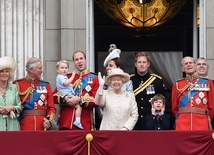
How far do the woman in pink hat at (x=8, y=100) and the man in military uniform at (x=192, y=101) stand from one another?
248 centimetres

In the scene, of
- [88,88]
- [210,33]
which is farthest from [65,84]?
[210,33]

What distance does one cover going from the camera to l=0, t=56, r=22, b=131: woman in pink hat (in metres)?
14.3

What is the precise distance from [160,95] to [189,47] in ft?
23.9

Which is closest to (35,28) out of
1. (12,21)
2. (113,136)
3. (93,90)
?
(12,21)

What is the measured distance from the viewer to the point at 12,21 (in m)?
17.5

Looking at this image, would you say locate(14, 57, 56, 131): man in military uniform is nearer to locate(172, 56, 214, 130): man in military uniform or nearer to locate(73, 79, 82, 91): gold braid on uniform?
locate(73, 79, 82, 91): gold braid on uniform

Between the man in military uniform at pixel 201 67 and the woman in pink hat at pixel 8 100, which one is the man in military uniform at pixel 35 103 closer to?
the woman in pink hat at pixel 8 100

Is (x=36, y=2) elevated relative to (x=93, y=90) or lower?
elevated

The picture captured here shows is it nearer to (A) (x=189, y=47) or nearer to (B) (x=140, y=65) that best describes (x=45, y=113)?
(B) (x=140, y=65)

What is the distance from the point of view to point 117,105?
14297 millimetres

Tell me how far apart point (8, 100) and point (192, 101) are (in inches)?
112

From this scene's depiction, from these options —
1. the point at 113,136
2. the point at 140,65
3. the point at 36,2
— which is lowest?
the point at 113,136

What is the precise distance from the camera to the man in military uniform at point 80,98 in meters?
14.7

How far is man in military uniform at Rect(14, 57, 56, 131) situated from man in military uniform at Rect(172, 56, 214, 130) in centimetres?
196
